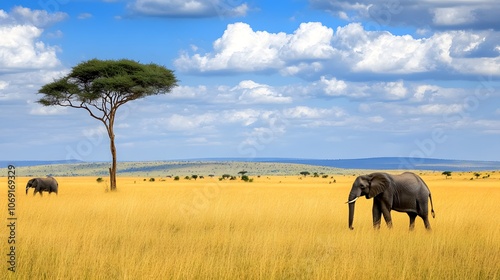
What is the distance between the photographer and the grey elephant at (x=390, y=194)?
16281mm

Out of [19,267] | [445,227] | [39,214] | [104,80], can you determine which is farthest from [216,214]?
[104,80]

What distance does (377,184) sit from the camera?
1631 cm

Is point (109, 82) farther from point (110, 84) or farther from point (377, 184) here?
point (377, 184)

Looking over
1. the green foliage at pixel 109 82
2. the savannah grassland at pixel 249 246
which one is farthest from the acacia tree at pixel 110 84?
the savannah grassland at pixel 249 246

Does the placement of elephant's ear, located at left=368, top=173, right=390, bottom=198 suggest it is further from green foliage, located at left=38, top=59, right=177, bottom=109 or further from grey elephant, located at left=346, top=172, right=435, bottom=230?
green foliage, located at left=38, top=59, right=177, bottom=109

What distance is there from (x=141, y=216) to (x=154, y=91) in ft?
77.1

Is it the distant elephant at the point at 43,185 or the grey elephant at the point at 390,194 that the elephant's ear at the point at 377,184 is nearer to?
the grey elephant at the point at 390,194

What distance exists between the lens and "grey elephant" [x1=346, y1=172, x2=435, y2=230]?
16281 millimetres

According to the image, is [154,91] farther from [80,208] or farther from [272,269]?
[272,269]

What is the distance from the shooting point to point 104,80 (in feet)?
133

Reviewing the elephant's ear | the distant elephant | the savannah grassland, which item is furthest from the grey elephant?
the distant elephant

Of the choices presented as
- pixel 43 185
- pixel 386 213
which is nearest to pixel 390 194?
pixel 386 213

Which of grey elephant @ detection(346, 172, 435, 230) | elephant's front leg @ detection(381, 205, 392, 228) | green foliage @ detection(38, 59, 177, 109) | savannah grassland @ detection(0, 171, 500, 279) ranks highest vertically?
green foliage @ detection(38, 59, 177, 109)

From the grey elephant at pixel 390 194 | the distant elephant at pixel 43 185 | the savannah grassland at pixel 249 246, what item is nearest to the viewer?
the savannah grassland at pixel 249 246
